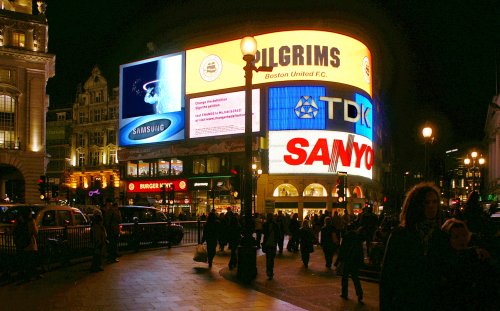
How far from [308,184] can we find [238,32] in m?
24.9

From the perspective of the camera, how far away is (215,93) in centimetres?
5697

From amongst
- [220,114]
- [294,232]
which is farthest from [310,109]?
[294,232]

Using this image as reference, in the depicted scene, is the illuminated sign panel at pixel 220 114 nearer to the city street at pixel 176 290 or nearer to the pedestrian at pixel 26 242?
the city street at pixel 176 290

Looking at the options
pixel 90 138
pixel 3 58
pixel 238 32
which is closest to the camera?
pixel 3 58

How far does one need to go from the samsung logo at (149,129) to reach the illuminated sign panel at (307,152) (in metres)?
14.8

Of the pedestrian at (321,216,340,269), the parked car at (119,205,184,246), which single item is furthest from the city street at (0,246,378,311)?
the parked car at (119,205,184,246)

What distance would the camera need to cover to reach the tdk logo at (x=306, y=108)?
51906 millimetres

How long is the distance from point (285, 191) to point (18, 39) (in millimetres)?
31486

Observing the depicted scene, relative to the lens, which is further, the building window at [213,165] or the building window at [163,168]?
the building window at [163,168]

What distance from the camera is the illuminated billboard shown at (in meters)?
60.3

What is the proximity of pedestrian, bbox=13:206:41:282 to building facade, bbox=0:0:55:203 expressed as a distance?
142 ft

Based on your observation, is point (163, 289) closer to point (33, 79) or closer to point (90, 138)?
point (33, 79)

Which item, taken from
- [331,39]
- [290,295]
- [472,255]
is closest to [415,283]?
[472,255]

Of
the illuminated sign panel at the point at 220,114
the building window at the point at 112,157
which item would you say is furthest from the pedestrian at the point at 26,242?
the building window at the point at 112,157
